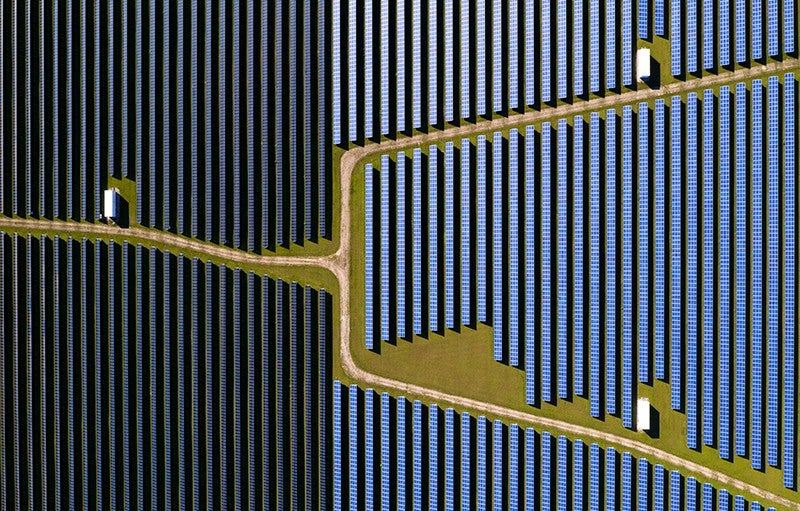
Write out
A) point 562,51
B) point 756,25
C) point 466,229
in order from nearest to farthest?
point 756,25 → point 562,51 → point 466,229

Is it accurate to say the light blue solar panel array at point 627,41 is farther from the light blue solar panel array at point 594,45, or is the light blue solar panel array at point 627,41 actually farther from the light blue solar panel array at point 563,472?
the light blue solar panel array at point 563,472

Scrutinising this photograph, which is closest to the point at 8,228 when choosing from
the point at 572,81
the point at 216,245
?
the point at 216,245

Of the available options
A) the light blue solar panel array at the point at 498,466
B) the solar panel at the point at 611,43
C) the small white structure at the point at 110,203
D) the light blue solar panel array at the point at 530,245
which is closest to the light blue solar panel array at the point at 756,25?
the solar panel at the point at 611,43

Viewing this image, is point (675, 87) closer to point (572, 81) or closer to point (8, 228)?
point (572, 81)

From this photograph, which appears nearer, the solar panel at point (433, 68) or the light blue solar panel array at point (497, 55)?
the light blue solar panel array at point (497, 55)

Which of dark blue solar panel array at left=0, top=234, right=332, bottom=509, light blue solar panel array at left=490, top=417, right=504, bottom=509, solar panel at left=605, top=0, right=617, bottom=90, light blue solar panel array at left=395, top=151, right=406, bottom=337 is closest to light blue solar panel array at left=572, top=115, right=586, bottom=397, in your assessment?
solar panel at left=605, top=0, right=617, bottom=90

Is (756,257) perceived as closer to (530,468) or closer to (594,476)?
(594,476)

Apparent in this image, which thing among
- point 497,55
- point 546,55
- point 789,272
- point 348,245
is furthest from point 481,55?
point 789,272
